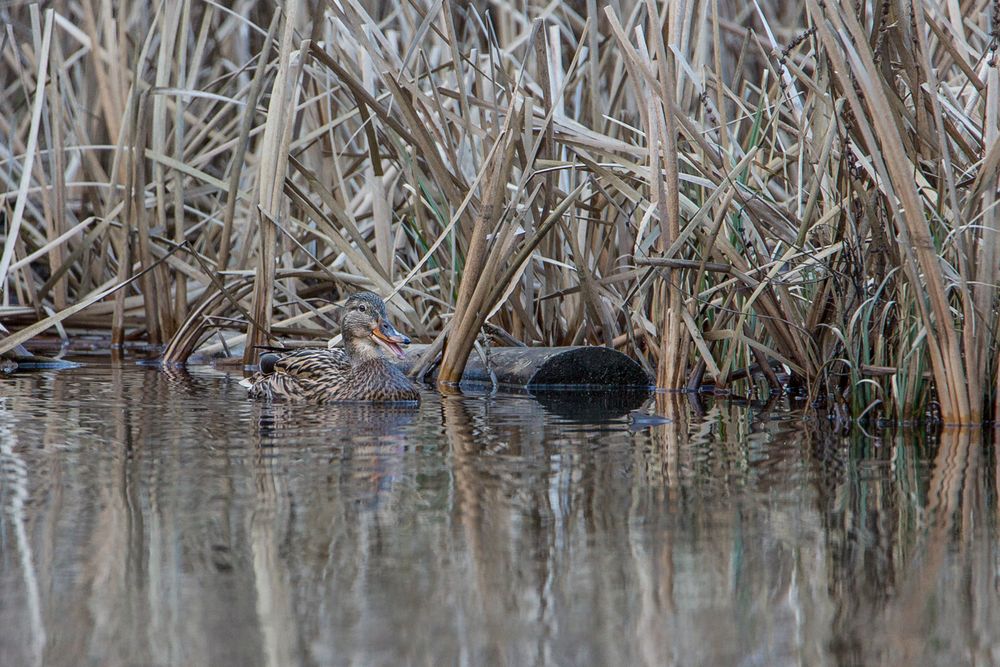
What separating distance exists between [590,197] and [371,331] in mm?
1186

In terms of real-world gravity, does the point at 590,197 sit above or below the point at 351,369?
above

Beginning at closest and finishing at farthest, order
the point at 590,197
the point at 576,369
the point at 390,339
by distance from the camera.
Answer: the point at 390,339
the point at 576,369
the point at 590,197

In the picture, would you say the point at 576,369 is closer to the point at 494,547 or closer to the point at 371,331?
the point at 371,331

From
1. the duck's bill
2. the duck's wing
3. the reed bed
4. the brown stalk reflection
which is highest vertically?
the reed bed

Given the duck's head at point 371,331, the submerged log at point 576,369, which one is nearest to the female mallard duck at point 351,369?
the duck's head at point 371,331

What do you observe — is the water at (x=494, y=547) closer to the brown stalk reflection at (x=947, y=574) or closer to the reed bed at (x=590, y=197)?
the brown stalk reflection at (x=947, y=574)

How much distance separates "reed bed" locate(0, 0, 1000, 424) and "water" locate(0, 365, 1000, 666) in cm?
73

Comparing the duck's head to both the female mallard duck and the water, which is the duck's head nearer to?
the female mallard duck

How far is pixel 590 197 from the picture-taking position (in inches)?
253

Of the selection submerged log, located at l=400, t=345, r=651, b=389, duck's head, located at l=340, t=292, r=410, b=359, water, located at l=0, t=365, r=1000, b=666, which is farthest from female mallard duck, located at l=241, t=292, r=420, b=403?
water, located at l=0, t=365, r=1000, b=666

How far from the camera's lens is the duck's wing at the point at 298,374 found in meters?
5.95

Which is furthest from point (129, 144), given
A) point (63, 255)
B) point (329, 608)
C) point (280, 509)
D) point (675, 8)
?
point (329, 608)

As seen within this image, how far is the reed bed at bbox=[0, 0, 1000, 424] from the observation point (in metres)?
4.54

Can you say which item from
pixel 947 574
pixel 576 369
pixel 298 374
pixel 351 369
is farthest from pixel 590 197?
pixel 947 574
